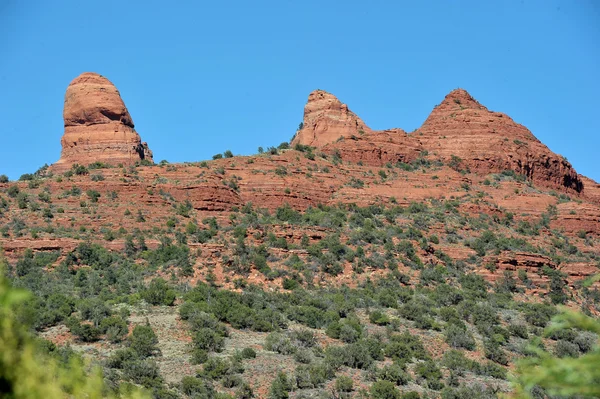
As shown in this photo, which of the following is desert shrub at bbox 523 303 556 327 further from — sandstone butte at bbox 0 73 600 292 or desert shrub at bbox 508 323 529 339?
sandstone butte at bbox 0 73 600 292

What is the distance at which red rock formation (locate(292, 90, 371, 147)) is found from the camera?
7819cm

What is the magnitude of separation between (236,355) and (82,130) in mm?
47677

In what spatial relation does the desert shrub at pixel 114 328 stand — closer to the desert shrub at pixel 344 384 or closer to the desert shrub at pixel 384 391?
the desert shrub at pixel 344 384

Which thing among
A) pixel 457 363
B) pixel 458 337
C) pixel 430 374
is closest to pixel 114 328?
pixel 430 374

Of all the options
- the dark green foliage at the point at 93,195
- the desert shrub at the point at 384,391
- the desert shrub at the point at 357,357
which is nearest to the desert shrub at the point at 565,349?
the desert shrub at the point at 357,357

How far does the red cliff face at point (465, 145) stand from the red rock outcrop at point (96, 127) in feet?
59.4

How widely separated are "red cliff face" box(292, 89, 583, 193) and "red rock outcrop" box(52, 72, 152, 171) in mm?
18107

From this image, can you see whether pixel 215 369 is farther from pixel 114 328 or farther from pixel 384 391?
pixel 384 391

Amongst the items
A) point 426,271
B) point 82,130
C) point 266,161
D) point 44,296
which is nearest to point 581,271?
point 426,271

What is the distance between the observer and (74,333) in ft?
93.1

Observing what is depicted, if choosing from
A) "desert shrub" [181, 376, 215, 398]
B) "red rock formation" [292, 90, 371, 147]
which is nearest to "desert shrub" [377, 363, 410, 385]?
"desert shrub" [181, 376, 215, 398]

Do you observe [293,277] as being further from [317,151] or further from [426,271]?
[317,151]

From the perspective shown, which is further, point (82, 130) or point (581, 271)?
point (82, 130)

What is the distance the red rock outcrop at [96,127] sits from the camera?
222 feet
